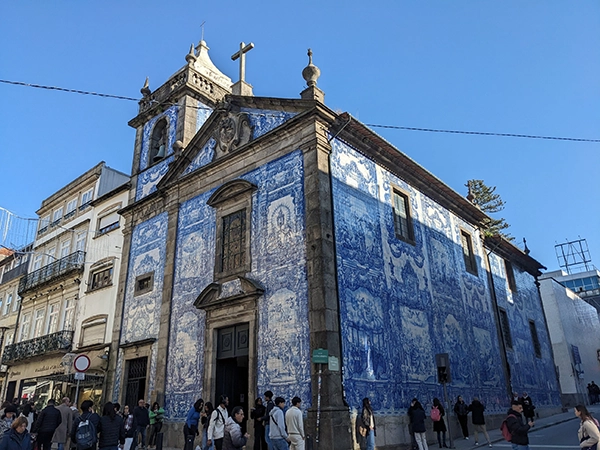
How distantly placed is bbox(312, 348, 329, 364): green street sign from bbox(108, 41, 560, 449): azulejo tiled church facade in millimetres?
161

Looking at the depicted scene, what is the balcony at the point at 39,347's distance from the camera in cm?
1919

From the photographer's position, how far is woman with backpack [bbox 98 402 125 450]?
7066 mm

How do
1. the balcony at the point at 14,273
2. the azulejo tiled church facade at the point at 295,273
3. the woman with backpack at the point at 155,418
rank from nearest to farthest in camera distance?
1. the azulejo tiled church facade at the point at 295,273
2. the woman with backpack at the point at 155,418
3. the balcony at the point at 14,273

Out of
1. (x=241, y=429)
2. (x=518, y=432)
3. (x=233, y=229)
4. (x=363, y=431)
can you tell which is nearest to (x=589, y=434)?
(x=518, y=432)

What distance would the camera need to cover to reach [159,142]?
1931 cm

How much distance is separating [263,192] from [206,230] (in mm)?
2405

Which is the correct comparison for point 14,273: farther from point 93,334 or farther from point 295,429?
point 295,429

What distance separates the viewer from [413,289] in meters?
14.0

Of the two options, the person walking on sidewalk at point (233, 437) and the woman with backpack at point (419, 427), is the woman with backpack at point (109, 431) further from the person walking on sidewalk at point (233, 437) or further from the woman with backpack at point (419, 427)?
the woman with backpack at point (419, 427)

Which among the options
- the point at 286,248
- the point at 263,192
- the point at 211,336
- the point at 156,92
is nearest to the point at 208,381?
the point at 211,336

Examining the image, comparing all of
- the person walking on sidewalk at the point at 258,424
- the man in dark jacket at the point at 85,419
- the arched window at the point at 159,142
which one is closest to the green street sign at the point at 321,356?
the person walking on sidewalk at the point at 258,424

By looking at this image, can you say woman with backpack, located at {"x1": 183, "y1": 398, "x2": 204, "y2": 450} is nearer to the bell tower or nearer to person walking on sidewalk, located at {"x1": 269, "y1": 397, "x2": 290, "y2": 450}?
person walking on sidewalk, located at {"x1": 269, "y1": 397, "x2": 290, "y2": 450}

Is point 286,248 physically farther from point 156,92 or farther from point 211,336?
point 156,92

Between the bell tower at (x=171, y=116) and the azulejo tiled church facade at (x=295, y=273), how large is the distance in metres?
0.08
